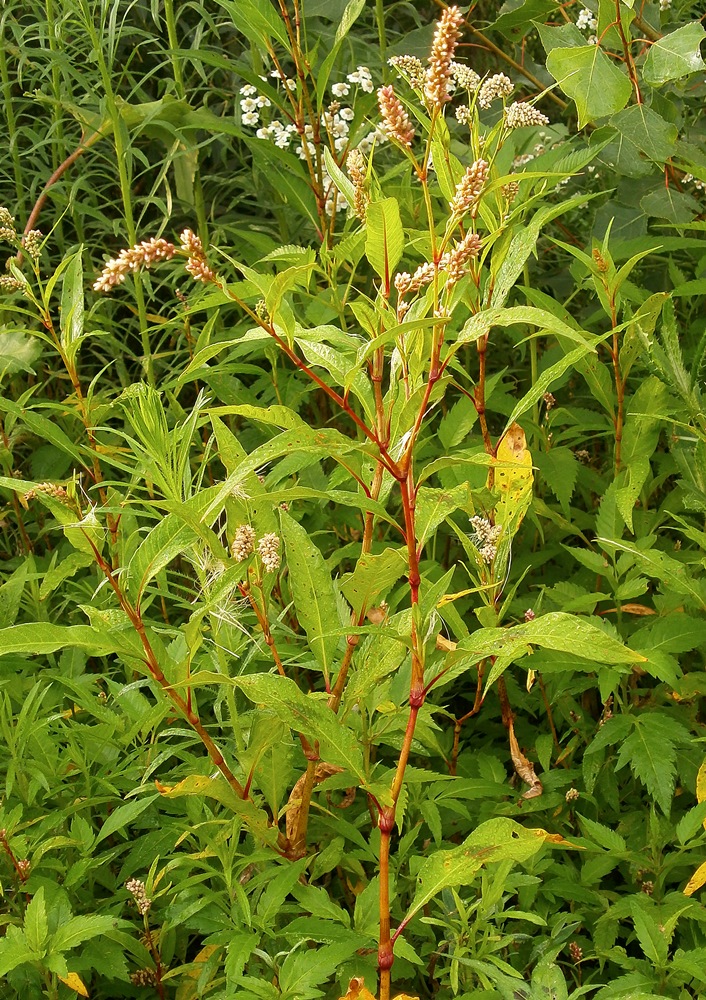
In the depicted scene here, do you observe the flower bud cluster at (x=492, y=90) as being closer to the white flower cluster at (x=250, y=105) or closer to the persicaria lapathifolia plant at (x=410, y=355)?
the persicaria lapathifolia plant at (x=410, y=355)

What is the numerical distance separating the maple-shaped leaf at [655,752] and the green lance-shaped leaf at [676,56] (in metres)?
0.69

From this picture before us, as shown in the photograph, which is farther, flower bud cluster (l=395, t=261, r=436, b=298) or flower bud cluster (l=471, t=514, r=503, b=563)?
flower bud cluster (l=471, t=514, r=503, b=563)

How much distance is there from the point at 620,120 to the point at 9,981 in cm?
120

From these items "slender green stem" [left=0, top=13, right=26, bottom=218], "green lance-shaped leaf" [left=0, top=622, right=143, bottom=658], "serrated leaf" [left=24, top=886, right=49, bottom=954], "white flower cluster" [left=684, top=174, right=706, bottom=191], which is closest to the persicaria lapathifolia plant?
"green lance-shaped leaf" [left=0, top=622, right=143, bottom=658]

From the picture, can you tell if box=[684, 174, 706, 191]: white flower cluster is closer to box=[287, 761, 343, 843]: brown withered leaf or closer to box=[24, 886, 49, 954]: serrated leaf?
box=[287, 761, 343, 843]: brown withered leaf

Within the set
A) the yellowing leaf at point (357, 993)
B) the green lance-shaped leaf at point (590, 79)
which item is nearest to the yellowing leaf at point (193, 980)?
the yellowing leaf at point (357, 993)

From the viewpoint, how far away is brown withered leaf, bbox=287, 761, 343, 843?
1.00 meters

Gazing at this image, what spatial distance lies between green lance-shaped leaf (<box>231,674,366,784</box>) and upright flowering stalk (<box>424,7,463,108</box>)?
0.43 metres

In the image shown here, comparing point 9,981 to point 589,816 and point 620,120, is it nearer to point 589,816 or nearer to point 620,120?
point 589,816

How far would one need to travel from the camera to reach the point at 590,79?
43.9 inches

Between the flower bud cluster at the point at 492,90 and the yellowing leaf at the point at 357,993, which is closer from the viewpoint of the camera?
the yellowing leaf at the point at 357,993

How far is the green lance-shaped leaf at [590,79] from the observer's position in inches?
A: 43.2

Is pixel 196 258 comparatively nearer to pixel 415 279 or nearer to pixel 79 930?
pixel 415 279

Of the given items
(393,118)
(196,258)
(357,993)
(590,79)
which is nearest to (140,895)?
(357,993)
